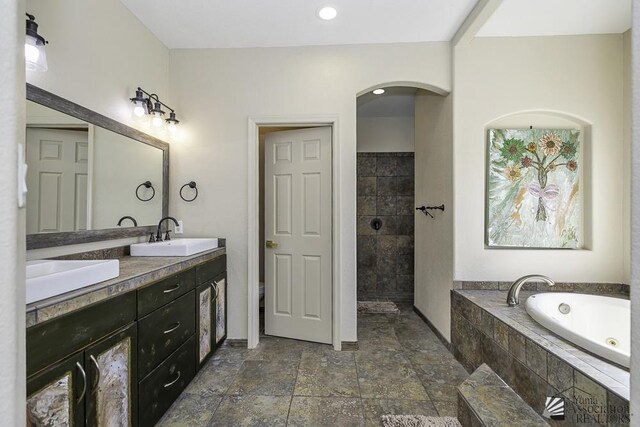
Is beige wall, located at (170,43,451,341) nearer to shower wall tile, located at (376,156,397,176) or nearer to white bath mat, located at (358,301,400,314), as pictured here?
white bath mat, located at (358,301,400,314)

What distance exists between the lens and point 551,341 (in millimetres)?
1581

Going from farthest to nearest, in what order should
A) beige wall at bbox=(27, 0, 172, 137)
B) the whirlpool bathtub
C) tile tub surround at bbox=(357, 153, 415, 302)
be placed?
1. tile tub surround at bbox=(357, 153, 415, 302)
2. the whirlpool bathtub
3. beige wall at bbox=(27, 0, 172, 137)

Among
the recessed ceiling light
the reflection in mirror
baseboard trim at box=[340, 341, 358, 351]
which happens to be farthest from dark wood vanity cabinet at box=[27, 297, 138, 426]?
the recessed ceiling light

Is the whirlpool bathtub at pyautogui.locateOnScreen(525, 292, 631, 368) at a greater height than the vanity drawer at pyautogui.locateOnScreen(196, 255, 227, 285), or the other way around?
the vanity drawer at pyautogui.locateOnScreen(196, 255, 227, 285)

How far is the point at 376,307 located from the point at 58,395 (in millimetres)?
3245

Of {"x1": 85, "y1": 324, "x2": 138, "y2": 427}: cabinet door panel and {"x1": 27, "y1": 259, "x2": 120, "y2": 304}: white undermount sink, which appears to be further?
{"x1": 85, "y1": 324, "x2": 138, "y2": 427}: cabinet door panel

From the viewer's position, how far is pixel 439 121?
2.83 metres

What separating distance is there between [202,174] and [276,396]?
6.25 feet

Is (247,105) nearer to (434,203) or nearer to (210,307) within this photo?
(210,307)

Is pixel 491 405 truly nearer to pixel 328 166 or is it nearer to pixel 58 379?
pixel 58 379

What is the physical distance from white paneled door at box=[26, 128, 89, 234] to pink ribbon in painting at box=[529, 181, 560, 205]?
131 inches

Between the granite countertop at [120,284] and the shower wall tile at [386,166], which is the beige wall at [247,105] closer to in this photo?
the granite countertop at [120,284]

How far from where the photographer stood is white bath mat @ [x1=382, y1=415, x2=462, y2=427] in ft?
5.50

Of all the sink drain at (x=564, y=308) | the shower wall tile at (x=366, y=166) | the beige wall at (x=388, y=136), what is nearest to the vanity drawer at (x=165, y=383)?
the sink drain at (x=564, y=308)
